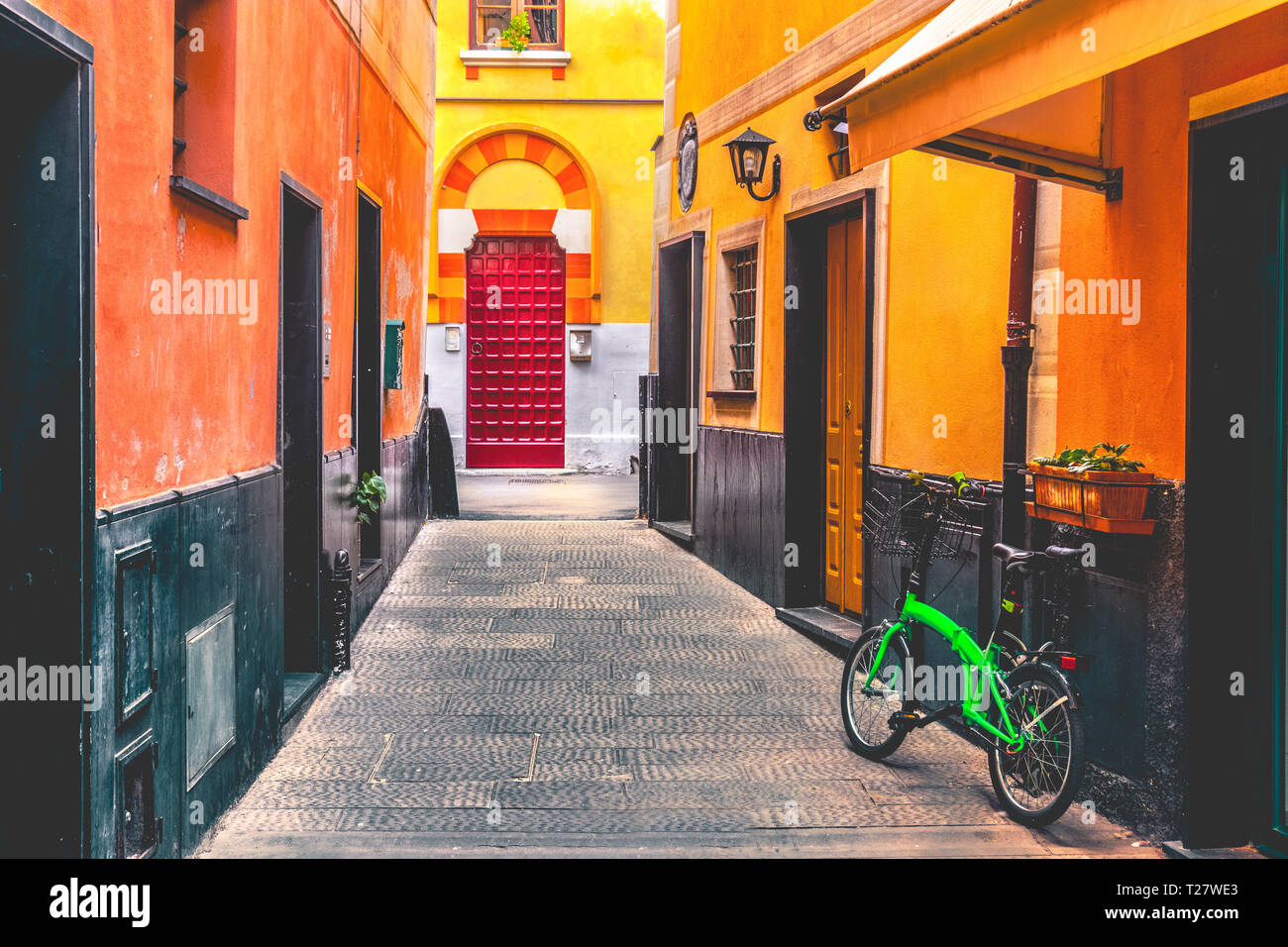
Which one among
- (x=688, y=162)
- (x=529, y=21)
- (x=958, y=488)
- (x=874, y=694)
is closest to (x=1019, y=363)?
(x=958, y=488)

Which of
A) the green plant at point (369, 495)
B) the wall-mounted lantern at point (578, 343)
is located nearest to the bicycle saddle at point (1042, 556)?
the green plant at point (369, 495)

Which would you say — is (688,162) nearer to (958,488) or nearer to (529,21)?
(958,488)

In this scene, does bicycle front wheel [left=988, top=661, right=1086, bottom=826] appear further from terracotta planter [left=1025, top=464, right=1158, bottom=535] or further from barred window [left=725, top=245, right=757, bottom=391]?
barred window [left=725, top=245, right=757, bottom=391]

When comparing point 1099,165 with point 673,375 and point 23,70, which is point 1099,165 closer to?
point 23,70

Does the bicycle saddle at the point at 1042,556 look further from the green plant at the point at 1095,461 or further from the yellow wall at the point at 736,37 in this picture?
the yellow wall at the point at 736,37

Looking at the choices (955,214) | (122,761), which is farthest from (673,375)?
(122,761)

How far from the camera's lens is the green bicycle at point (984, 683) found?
4.58 m

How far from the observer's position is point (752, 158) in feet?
30.7

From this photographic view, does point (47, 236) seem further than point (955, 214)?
No

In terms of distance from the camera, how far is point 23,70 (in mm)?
3262

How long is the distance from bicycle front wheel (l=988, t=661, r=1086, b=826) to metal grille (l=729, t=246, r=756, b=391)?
5.52m

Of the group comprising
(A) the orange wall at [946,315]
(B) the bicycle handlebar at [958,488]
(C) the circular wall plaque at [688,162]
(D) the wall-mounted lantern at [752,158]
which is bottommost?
(B) the bicycle handlebar at [958,488]

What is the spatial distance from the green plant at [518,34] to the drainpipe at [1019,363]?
45.5 ft

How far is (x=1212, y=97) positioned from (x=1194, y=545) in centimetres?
153
